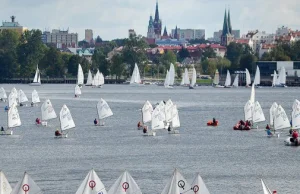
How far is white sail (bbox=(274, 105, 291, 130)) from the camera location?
108812 mm

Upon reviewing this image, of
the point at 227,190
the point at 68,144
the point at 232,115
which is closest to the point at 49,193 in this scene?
the point at 227,190

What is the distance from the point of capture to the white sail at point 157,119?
360ft

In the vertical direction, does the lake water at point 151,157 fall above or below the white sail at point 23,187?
below

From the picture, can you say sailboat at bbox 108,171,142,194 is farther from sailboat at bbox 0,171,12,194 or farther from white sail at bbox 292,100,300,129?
white sail at bbox 292,100,300,129

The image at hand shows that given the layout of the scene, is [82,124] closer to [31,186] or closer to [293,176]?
[293,176]

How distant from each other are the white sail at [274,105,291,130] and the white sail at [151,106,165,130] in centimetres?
1160

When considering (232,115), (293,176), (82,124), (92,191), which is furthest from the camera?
(232,115)

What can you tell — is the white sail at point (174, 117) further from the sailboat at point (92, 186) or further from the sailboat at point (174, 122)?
the sailboat at point (92, 186)

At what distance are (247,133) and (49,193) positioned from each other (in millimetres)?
47144

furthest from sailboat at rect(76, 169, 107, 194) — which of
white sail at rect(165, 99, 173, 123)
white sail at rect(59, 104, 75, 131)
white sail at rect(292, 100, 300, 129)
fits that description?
white sail at rect(165, 99, 173, 123)

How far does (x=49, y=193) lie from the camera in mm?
70062

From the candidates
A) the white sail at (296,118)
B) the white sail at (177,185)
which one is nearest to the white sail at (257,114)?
the white sail at (296,118)

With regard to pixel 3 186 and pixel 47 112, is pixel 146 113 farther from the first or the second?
pixel 3 186

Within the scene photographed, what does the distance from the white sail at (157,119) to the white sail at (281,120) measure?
1160 cm
